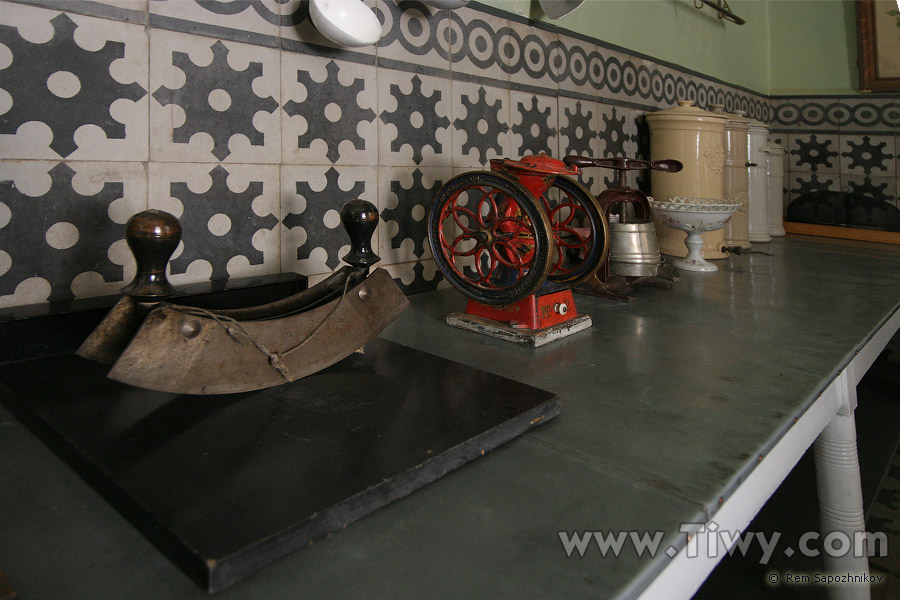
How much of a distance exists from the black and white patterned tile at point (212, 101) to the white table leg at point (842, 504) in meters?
0.94

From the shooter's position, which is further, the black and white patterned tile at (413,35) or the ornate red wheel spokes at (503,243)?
the black and white patterned tile at (413,35)

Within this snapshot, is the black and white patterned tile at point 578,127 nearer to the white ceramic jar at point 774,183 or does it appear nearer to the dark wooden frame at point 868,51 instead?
the white ceramic jar at point 774,183

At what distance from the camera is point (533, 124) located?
1.45 m

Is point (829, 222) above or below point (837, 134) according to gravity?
below

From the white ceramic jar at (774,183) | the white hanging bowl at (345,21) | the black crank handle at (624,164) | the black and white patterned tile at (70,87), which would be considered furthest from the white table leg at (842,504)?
the white ceramic jar at (774,183)

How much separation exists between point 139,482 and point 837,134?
2998 mm

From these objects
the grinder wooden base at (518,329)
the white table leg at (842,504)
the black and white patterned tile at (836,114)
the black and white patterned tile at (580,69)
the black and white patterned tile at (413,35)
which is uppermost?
the black and white patterned tile at (836,114)

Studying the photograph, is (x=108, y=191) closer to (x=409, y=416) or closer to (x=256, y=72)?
(x=256, y=72)

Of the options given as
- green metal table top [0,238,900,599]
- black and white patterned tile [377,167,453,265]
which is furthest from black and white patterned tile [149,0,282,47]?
green metal table top [0,238,900,599]

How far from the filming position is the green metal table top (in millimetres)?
361

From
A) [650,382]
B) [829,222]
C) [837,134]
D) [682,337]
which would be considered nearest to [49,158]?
[650,382]

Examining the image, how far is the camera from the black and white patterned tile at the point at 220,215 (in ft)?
2.82

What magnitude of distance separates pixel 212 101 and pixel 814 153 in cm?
267

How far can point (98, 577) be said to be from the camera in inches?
14.1
